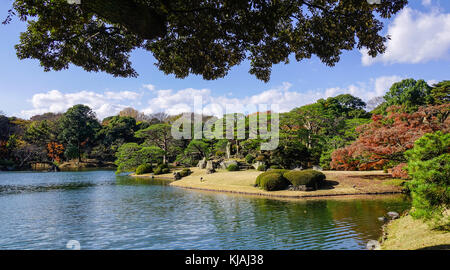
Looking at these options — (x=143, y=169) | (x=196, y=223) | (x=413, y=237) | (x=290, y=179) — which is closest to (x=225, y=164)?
(x=290, y=179)

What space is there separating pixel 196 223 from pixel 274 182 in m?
9.15

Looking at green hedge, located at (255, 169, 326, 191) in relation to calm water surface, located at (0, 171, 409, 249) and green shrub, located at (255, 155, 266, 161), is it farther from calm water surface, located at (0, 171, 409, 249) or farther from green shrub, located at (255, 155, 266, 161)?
green shrub, located at (255, 155, 266, 161)

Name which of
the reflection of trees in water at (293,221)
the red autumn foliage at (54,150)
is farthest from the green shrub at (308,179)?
the red autumn foliage at (54,150)

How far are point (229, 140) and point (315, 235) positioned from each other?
29.0m

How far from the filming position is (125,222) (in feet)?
35.7

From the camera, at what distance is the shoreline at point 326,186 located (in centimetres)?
1672

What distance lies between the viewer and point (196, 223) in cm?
1058

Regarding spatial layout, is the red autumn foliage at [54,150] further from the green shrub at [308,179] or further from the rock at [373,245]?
the rock at [373,245]

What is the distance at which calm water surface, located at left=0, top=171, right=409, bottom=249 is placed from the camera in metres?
8.13

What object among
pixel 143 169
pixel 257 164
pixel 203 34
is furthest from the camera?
pixel 143 169

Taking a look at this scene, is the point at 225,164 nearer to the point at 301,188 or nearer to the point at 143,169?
the point at 301,188

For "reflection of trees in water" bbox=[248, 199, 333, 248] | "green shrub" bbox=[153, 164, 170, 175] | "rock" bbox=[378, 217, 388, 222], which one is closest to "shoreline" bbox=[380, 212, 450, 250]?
"rock" bbox=[378, 217, 388, 222]

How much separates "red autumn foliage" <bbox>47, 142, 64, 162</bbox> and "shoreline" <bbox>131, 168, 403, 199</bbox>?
42.5 metres
